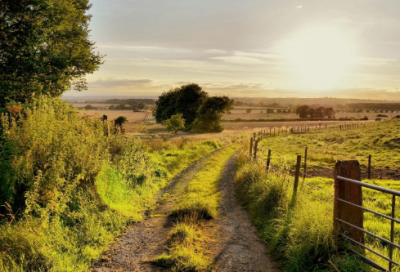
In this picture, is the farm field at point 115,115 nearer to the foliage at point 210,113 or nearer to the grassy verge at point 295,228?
the grassy verge at point 295,228

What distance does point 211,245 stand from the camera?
7.12 metres

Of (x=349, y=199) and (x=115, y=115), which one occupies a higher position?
(x=115, y=115)

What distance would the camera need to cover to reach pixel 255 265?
6.14 metres

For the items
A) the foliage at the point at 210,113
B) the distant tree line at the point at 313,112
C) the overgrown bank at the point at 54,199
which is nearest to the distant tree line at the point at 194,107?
the foliage at the point at 210,113

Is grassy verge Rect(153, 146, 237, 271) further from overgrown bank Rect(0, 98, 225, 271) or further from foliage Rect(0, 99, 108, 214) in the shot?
foliage Rect(0, 99, 108, 214)

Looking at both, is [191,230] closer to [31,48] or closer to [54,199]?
[54,199]

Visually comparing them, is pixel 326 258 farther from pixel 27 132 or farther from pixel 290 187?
pixel 27 132

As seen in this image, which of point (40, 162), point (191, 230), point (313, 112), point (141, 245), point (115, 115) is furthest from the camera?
point (313, 112)

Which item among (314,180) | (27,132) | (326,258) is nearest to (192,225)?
(326,258)

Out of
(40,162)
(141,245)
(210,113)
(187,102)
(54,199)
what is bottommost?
(141,245)

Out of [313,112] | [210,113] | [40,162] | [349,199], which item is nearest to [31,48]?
[40,162]

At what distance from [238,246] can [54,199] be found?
15.5 ft

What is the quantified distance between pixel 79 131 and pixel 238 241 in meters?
6.84

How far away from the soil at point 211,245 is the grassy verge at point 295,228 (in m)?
0.34
